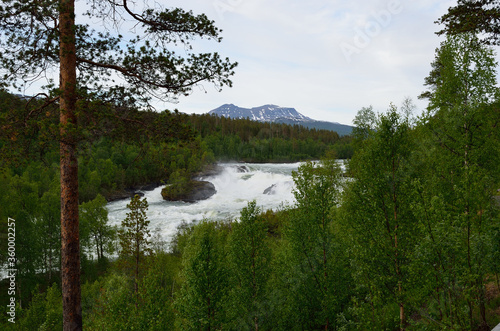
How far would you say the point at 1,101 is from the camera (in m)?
5.89

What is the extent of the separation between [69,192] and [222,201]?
4818cm

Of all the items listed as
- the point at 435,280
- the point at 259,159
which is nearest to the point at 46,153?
the point at 435,280

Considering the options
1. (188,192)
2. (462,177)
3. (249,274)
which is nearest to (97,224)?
(188,192)

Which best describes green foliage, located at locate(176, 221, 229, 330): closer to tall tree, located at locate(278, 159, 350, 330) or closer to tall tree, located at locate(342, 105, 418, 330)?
tall tree, located at locate(278, 159, 350, 330)

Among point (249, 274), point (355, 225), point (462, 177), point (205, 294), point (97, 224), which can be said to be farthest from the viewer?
point (97, 224)

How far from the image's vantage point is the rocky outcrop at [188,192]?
54.9 m

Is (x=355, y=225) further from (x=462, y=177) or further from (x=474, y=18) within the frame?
(x=474, y=18)

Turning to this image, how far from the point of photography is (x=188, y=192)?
56031 mm

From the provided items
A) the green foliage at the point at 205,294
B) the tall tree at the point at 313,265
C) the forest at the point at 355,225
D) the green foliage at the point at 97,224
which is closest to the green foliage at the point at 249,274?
the forest at the point at 355,225

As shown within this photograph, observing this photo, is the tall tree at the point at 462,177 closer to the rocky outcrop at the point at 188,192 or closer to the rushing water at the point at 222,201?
the rushing water at the point at 222,201

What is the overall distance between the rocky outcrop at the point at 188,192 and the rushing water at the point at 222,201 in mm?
1428

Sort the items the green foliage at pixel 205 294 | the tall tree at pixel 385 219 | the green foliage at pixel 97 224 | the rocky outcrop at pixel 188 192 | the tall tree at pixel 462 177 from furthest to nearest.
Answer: the rocky outcrop at pixel 188 192, the green foliage at pixel 97 224, the green foliage at pixel 205 294, the tall tree at pixel 385 219, the tall tree at pixel 462 177

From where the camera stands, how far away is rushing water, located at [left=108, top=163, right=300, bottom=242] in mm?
42781

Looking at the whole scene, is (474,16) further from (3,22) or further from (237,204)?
(237,204)
